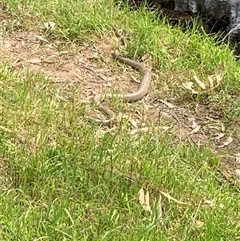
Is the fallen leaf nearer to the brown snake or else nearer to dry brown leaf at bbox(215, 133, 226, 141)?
the brown snake

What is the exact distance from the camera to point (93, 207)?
10.3ft

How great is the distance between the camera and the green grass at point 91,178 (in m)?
2.98

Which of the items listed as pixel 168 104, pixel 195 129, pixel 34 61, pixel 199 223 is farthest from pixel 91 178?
pixel 34 61

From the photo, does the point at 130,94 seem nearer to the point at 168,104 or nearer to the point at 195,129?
the point at 168,104

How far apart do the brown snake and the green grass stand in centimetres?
16

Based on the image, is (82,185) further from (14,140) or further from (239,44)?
(239,44)

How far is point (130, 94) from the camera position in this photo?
443 cm

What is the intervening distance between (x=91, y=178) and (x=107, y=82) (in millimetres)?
1427

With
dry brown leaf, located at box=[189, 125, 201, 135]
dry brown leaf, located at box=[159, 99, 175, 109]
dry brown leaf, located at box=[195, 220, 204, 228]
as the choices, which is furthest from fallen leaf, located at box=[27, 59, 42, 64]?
dry brown leaf, located at box=[195, 220, 204, 228]

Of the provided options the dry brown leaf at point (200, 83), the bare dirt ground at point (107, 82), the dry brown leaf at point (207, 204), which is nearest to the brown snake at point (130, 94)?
the bare dirt ground at point (107, 82)

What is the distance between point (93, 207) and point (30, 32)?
217 centimetres

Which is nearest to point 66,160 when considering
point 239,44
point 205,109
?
point 205,109

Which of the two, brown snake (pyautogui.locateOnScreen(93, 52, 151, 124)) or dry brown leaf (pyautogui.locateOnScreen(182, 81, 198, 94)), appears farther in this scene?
dry brown leaf (pyautogui.locateOnScreen(182, 81, 198, 94))

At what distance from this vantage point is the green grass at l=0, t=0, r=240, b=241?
9.78ft
